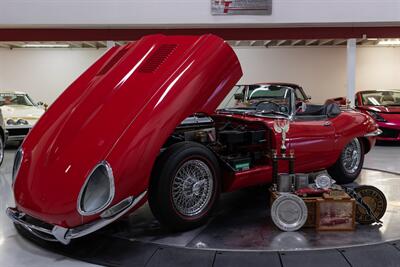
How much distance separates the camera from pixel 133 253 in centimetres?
327

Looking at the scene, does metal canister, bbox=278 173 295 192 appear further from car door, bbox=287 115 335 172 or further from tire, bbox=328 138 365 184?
tire, bbox=328 138 365 184

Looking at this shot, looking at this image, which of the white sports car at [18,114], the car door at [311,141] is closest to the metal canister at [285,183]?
the car door at [311,141]

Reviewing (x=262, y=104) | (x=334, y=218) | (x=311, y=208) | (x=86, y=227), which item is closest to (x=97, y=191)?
(x=86, y=227)

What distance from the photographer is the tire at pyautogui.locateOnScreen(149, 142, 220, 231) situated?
11.2 ft

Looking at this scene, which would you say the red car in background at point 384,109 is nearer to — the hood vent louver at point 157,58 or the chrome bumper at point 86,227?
the hood vent louver at point 157,58

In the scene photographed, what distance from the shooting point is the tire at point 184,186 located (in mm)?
3418

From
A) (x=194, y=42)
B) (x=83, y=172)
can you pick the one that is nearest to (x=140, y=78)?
(x=194, y=42)

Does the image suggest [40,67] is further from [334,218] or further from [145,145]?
[334,218]

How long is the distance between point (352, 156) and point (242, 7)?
5624mm

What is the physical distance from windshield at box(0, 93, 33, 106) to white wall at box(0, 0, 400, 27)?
173 centimetres

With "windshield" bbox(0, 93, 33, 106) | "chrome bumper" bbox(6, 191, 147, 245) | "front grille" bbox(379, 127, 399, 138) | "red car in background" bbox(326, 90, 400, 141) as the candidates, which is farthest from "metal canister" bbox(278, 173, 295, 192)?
"windshield" bbox(0, 93, 33, 106)

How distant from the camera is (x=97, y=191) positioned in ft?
10.3

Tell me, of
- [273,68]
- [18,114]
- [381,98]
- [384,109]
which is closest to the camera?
[384,109]

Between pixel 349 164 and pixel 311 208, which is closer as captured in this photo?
pixel 311 208
